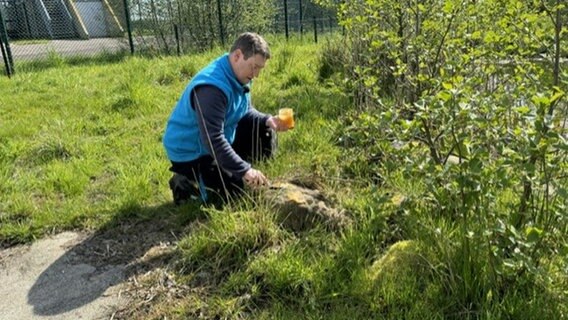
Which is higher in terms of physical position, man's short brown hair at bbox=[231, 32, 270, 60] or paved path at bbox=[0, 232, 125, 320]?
man's short brown hair at bbox=[231, 32, 270, 60]

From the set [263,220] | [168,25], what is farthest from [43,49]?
[263,220]

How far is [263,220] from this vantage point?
2.78 m

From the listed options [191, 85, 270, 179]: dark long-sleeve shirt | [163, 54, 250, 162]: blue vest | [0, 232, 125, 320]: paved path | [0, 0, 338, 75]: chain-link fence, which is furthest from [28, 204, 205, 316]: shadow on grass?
[0, 0, 338, 75]: chain-link fence

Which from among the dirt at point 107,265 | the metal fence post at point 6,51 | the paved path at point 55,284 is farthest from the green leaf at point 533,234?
the metal fence post at point 6,51

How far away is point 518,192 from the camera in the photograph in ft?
7.79

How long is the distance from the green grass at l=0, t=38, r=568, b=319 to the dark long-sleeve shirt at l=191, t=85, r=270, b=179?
0.72 feet

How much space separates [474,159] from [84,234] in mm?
2541

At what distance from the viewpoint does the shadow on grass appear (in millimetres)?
2680

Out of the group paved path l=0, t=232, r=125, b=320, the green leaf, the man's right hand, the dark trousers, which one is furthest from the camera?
the dark trousers

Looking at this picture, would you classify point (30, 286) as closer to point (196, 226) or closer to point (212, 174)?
point (196, 226)

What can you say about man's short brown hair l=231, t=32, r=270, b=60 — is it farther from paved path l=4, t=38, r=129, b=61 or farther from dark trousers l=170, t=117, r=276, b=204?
paved path l=4, t=38, r=129, b=61

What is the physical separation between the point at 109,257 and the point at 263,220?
3.21ft

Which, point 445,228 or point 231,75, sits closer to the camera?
point 445,228

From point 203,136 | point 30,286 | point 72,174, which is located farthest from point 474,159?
point 72,174
